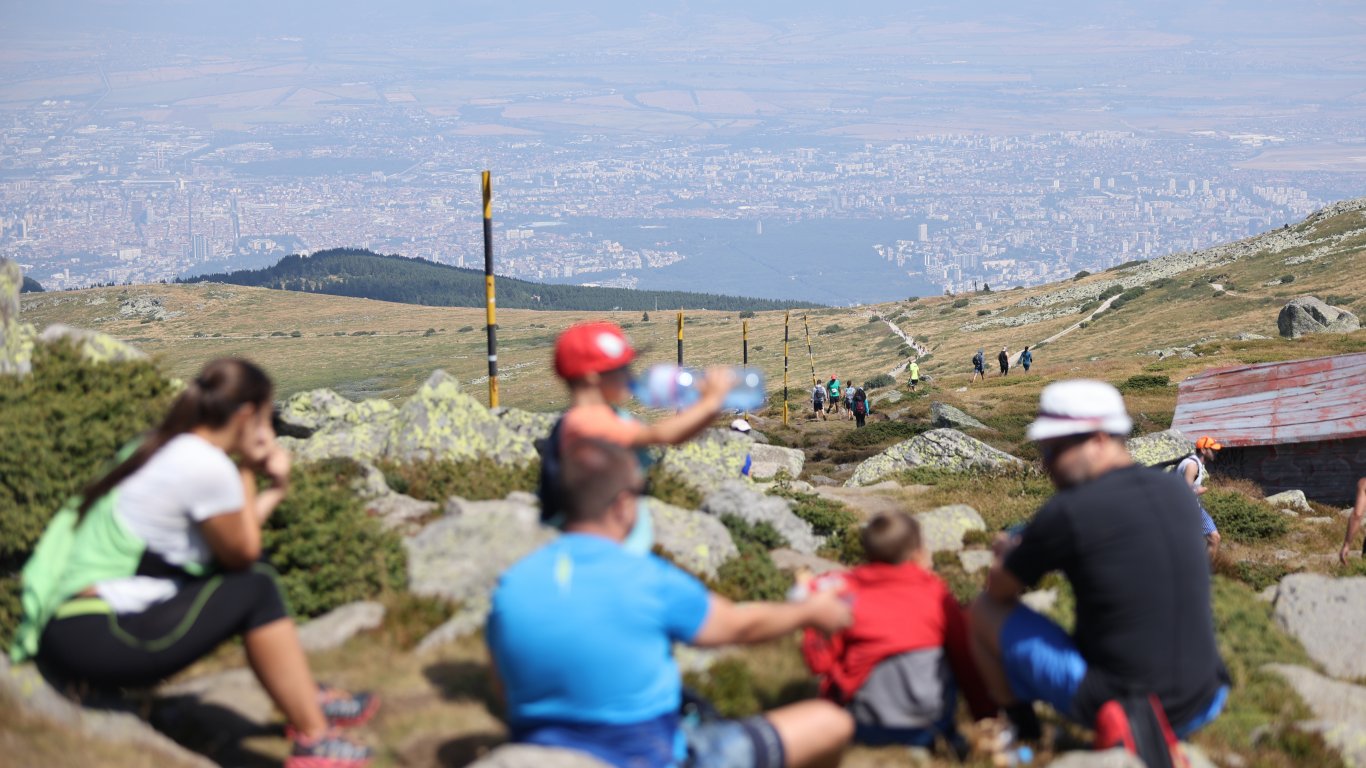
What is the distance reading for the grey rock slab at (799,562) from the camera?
12.2 m

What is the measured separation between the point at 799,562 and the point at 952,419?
27.9 metres

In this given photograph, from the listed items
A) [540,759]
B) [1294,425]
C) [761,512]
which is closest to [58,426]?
[540,759]

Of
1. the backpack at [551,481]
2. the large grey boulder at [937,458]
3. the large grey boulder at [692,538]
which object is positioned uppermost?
the backpack at [551,481]

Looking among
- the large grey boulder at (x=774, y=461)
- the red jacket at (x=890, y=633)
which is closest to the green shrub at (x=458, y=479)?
the red jacket at (x=890, y=633)

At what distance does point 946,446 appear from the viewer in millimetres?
26266

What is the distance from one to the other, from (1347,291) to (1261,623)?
3247 inches

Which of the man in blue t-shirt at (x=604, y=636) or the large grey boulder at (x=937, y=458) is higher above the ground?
the man in blue t-shirt at (x=604, y=636)

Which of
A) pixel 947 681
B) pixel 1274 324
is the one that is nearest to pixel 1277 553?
pixel 947 681

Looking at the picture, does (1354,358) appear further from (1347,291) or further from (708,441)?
(1347,291)

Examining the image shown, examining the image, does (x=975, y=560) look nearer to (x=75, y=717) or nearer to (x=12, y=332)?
(x=75, y=717)

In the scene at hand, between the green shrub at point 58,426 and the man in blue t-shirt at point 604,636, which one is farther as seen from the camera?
the green shrub at point 58,426

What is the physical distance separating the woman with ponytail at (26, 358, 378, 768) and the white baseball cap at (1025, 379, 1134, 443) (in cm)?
464

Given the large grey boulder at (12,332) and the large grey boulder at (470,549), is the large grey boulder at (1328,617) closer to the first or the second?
the large grey boulder at (470,549)

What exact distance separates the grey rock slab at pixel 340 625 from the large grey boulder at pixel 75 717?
2.01 m
